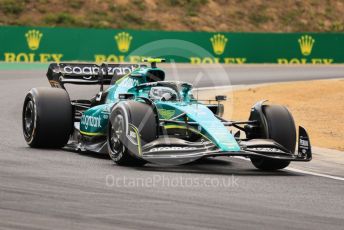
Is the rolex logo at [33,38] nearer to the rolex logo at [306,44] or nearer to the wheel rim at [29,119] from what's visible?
the rolex logo at [306,44]

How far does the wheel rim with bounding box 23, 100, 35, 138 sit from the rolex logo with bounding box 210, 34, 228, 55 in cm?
3074

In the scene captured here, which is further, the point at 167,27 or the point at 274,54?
the point at 167,27

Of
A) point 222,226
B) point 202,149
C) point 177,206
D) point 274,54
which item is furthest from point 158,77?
point 274,54

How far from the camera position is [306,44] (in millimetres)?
47531

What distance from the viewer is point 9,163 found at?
12.3 meters

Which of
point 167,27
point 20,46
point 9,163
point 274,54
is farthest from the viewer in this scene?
point 167,27

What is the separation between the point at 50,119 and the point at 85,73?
2.16 m

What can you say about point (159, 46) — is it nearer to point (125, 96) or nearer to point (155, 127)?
point (125, 96)

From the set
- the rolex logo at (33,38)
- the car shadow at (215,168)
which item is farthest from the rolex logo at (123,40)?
the car shadow at (215,168)

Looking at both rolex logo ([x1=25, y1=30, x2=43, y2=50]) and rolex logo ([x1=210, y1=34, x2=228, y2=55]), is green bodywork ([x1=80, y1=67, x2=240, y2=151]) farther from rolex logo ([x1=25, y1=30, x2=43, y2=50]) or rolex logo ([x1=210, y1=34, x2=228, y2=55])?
rolex logo ([x1=210, y1=34, x2=228, y2=55])

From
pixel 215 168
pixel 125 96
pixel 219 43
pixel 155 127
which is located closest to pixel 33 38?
pixel 219 43

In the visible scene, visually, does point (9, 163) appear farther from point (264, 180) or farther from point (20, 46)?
point (20, 46)

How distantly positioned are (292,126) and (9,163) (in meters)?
3.65

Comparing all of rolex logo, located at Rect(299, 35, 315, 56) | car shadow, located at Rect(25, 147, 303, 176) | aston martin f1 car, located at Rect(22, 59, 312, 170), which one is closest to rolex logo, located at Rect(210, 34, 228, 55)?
rolex logo, located at Rect(299, 35, 315, 56)
